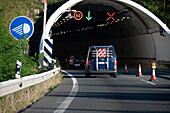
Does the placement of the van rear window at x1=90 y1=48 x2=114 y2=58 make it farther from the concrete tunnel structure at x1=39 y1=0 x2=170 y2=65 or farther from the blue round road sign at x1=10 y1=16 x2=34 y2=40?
the concrete tunnel structure at x1=39 y1=0 x2=170 y2=65

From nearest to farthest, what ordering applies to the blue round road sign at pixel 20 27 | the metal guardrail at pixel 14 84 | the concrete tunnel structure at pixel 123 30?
the metal guardrail at pixel 14 84, the blue round road sign at pixel 20 27, the concrete tunnel structure at pixel 123 30

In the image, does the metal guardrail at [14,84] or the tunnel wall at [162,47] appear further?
the tunnel wall at [162,47]

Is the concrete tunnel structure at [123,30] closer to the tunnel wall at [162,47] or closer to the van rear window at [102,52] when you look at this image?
the tunnel wall at [162,47]

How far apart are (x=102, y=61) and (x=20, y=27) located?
9346mm

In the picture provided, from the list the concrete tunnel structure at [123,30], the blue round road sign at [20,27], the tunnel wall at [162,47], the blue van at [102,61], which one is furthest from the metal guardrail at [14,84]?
the tunnel wall at [162,47]

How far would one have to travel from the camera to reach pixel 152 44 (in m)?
36.5

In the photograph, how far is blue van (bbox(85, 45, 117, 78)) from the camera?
794 inches

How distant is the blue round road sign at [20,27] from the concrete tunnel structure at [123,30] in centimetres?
2025

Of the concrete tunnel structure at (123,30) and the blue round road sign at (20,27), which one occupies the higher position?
the concrete tunnel structure at (123,30)

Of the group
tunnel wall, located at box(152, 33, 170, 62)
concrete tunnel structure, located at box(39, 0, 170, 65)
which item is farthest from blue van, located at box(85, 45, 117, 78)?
tunnel wall, located at box(152, 33, 170, 62)

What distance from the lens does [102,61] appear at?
795 inches

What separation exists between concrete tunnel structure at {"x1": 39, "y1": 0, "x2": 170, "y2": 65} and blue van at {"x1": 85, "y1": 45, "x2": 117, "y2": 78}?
1216 cm

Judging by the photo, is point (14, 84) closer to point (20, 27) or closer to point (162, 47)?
point (20, 27)

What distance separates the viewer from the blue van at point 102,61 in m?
20.2
